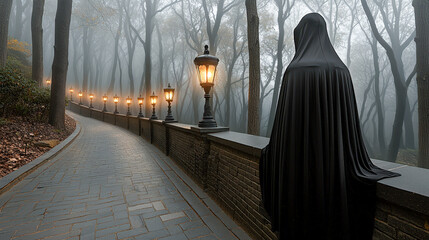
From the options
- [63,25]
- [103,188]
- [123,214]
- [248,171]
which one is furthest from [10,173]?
[63,25]

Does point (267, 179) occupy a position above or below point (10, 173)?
above

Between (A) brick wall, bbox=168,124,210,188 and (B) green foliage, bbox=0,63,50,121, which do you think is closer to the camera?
(A) brick wall, bbox=168,124,210,188

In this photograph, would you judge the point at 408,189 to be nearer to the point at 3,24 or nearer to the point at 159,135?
the point at 159,135

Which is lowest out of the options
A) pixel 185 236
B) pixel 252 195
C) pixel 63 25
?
pixel 185 236

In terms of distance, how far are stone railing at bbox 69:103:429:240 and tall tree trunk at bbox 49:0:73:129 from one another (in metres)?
6.79

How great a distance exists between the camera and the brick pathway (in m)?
3.17

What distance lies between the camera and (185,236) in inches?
123

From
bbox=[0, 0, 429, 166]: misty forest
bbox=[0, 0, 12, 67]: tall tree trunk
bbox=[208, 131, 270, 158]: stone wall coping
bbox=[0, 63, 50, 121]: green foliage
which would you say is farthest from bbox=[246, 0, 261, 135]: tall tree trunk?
bbox=[0, 0, 12, 67]: tall tree trunk

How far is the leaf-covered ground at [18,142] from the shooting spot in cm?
568

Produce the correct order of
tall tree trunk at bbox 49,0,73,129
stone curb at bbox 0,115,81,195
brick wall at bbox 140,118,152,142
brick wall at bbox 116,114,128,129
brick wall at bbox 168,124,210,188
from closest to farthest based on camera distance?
stone curb at bbox 0,115,81,195 < brick wall at bbox 168,124,210,188 < tall tree trunk at bbox 49,0,73,129 < brick wall at bbox 140,118,152,142 < brick wall at bbox 116,114,128,129

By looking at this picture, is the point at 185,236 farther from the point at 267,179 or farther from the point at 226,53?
the point at 226,53

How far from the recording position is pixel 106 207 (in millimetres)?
3922

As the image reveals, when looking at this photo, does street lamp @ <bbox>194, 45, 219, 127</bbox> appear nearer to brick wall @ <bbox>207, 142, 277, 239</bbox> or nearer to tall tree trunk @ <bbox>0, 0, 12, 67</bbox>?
brick wall @ <bbox>207, 142, 277, 239</bbox>

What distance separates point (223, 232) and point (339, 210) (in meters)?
2.11
